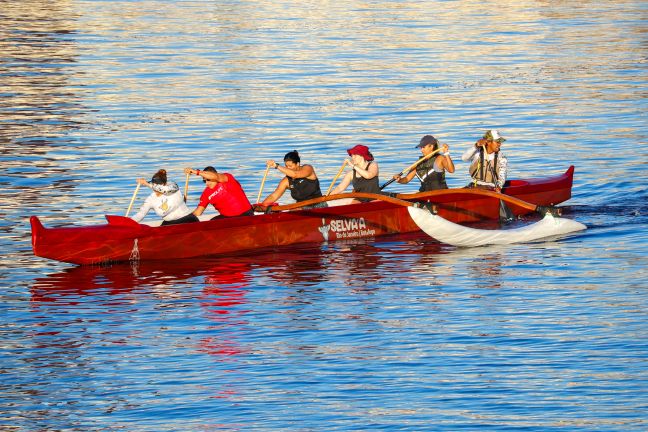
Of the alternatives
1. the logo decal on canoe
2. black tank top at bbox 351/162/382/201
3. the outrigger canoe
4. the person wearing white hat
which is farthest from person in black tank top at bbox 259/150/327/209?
the person wearing white hat

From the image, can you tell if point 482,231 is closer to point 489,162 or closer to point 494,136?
point 489,162

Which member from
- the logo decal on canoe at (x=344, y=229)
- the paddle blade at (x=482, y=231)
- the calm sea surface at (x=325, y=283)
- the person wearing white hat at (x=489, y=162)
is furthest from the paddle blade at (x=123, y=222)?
the person wearing white hat at (x=489, y=162)

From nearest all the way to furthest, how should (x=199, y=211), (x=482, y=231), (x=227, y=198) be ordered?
(x=199, y=211)
(x=227, y=198)
(x=482, y=231)

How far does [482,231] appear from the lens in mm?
25906

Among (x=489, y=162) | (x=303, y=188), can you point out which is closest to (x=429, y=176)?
(x=489, y=162)

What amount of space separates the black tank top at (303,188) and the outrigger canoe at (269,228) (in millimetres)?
445

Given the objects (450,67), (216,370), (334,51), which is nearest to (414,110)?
(450,67)

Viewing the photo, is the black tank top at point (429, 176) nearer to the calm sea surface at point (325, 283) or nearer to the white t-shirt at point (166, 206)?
the calm sea surface at point (325, 283)

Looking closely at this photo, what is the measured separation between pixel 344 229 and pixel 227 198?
2595 mm

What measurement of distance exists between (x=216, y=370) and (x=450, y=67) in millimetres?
41981

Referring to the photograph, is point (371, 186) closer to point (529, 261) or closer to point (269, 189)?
point (529, 261)

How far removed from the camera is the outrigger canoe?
2380cm

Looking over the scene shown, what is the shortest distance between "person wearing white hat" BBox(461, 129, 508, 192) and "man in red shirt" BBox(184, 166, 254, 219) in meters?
5.23

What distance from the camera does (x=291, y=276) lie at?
23.4 metres
